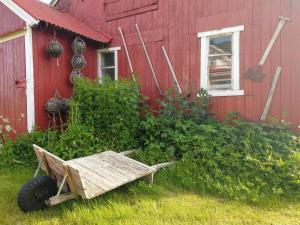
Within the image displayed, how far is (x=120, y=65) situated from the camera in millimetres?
8516

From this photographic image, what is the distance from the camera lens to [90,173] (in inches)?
175

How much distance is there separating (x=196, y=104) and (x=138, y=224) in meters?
3.78

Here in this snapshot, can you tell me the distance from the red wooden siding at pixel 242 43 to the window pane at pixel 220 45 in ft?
0.93

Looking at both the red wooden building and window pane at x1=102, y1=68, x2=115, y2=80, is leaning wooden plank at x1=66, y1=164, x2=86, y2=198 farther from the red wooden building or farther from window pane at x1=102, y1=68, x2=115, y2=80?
window pane at x1=102, y1=68, x2=115, y2=80

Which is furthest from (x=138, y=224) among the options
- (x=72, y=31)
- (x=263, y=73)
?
(x=72, y=31)

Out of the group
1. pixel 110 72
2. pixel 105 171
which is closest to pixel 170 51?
pixel 110 72

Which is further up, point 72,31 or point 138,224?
point 72,31

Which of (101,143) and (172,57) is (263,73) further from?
(101,143)

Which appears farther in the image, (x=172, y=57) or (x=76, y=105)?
(x=172, y=57)

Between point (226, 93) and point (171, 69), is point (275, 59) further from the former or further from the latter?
point (171, 69)

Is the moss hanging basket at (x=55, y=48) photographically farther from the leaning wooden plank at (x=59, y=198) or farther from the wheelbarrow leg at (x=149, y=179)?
the leaning wooden plank at (x=59, y=198)

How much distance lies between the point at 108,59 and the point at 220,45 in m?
3.70

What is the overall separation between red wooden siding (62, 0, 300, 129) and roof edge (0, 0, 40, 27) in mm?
2540

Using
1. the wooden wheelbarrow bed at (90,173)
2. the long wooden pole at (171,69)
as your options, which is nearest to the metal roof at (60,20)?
the long wooden pole at (171,69)
